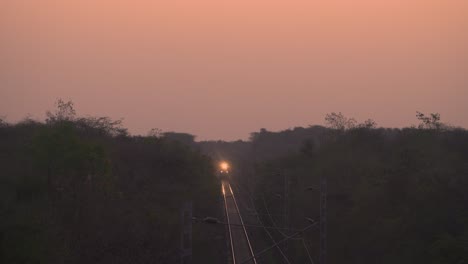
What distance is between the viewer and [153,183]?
42.3 metres

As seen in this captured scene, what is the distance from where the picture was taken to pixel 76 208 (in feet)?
86.9

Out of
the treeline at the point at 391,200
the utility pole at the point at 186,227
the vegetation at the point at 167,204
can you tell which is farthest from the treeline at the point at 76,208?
the treeline at the point at 391,200

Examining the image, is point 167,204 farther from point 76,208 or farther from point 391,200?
point 391,200

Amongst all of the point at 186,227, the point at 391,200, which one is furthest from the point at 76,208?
the point at 391,200

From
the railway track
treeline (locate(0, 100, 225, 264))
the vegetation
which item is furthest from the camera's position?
the railway track

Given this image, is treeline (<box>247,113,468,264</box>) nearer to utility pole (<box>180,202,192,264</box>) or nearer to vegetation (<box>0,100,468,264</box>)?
vegetation (<box>0,100,468,264</box>)

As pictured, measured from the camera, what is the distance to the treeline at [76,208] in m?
19.2

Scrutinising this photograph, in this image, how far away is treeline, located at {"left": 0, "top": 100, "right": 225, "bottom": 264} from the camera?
19203 mm

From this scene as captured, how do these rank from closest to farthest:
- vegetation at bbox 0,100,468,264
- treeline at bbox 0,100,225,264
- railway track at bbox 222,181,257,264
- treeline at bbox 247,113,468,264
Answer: treeline at bbox 0,100,225,264
vegetation at bbox 0,100,468,264
treeline at bbox 247,113,468,264
railway track at bbox 222,181,257,264

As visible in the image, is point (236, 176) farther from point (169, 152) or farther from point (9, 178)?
point (9, 178)

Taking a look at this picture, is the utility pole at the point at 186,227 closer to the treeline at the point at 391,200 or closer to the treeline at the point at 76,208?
the treeline at the point at 76,208

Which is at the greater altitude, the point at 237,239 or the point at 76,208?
the point at 76,208

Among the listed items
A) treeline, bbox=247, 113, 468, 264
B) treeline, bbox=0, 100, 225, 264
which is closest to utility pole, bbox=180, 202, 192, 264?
treeline, bbox=0, 100, 225, 264

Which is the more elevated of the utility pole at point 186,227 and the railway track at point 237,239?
the utility pole at point 186,227
